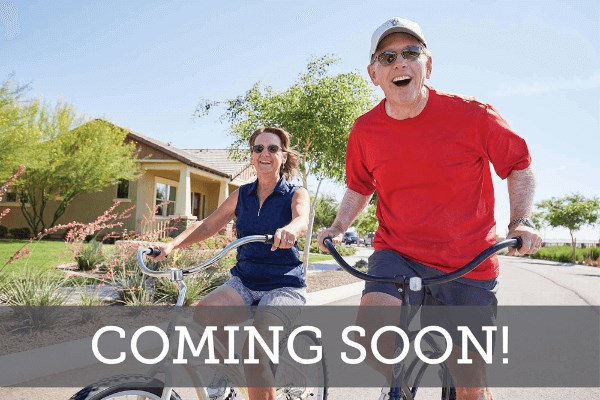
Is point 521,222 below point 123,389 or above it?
above

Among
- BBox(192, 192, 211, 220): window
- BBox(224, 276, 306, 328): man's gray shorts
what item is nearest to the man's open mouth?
BBox(224, 276, 306, 328): man's gray shorts

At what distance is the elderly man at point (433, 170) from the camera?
2.75 m

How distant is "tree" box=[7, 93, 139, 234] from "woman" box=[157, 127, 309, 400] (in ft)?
84.9

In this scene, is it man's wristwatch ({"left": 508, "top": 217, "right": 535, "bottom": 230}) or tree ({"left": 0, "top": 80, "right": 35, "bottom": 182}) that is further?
tree ({"left": 0, "top": 80, "right": 35, "bottom": 182})

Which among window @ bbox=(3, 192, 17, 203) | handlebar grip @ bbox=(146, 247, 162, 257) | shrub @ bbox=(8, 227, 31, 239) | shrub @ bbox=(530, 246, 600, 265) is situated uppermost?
window @ bbox=(3, 192, 17, 203)

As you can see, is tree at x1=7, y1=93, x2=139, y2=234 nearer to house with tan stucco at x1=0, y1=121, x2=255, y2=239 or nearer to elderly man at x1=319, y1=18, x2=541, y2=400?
house with tan stucco at x1=0, y1=121, x2=255, y2=239

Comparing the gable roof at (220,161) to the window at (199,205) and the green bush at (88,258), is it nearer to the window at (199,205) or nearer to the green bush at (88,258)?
the window at (199,205)

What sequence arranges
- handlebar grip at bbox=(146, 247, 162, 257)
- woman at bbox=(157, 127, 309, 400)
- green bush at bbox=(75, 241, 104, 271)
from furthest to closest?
green bush at bbox=(75, 241, 104, 271) → woman at bbox=(157, 127, 309, 400) → handlebar grip at bbox=(146, 247, 162, 257)

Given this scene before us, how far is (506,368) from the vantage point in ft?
21.9

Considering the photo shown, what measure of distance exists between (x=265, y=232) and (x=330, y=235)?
78 centimetres

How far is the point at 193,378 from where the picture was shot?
265cm

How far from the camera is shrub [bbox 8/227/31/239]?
31156 mm

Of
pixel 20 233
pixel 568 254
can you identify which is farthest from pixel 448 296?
pixel 568 254

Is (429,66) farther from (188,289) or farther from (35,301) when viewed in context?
(188,289)
